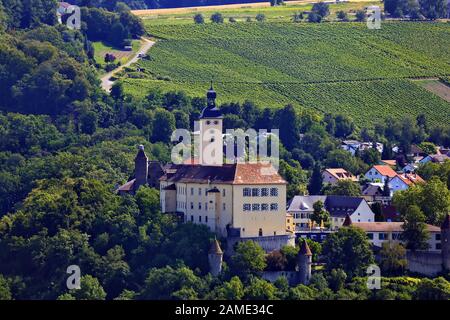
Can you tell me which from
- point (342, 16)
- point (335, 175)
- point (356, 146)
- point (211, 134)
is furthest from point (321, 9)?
point (211, 134)

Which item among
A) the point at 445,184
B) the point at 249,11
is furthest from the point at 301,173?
the point at 249,11

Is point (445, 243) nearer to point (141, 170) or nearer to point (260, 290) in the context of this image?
point (260, 290)

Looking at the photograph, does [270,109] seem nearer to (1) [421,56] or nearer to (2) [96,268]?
(1) [421,56]

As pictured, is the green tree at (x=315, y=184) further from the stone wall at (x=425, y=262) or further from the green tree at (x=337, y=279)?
the green tree at (x=337, y=279)

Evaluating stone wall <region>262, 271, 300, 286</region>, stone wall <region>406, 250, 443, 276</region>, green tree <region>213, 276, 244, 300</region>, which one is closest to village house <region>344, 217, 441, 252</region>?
stone wall <region>406, 250, 443, 276</region>

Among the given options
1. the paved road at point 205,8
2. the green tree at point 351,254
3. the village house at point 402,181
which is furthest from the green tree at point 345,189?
the paved road at point 205,8
